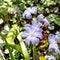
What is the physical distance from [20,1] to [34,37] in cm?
110

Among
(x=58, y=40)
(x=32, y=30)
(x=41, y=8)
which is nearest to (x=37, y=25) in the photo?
(x=32, y=30)

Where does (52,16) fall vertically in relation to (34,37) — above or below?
below

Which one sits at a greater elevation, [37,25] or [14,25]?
[37,25]

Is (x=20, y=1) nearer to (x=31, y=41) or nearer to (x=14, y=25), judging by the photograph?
(x=14, y=25)

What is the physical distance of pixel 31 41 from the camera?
142 cm

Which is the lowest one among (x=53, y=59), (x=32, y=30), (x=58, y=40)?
(x=53, y=59)

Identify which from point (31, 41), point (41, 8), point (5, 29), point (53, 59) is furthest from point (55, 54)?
point (41, 8)

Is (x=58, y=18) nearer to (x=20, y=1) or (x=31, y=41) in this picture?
(x=20, y=1)

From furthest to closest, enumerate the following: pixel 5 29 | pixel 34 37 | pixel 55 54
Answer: pixel 5 29 < pixel 55 54 < pixel 34 37

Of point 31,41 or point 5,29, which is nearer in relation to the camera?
point 31,41

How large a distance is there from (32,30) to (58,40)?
0.77 ft

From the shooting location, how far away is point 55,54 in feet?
5.06

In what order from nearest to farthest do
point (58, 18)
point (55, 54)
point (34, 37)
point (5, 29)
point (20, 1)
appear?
point (34, 37), point (55, 54), point (5, 29), point (58, 18), point (20, 1)

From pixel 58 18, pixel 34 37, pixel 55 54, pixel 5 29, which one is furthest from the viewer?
pixel 58 18
